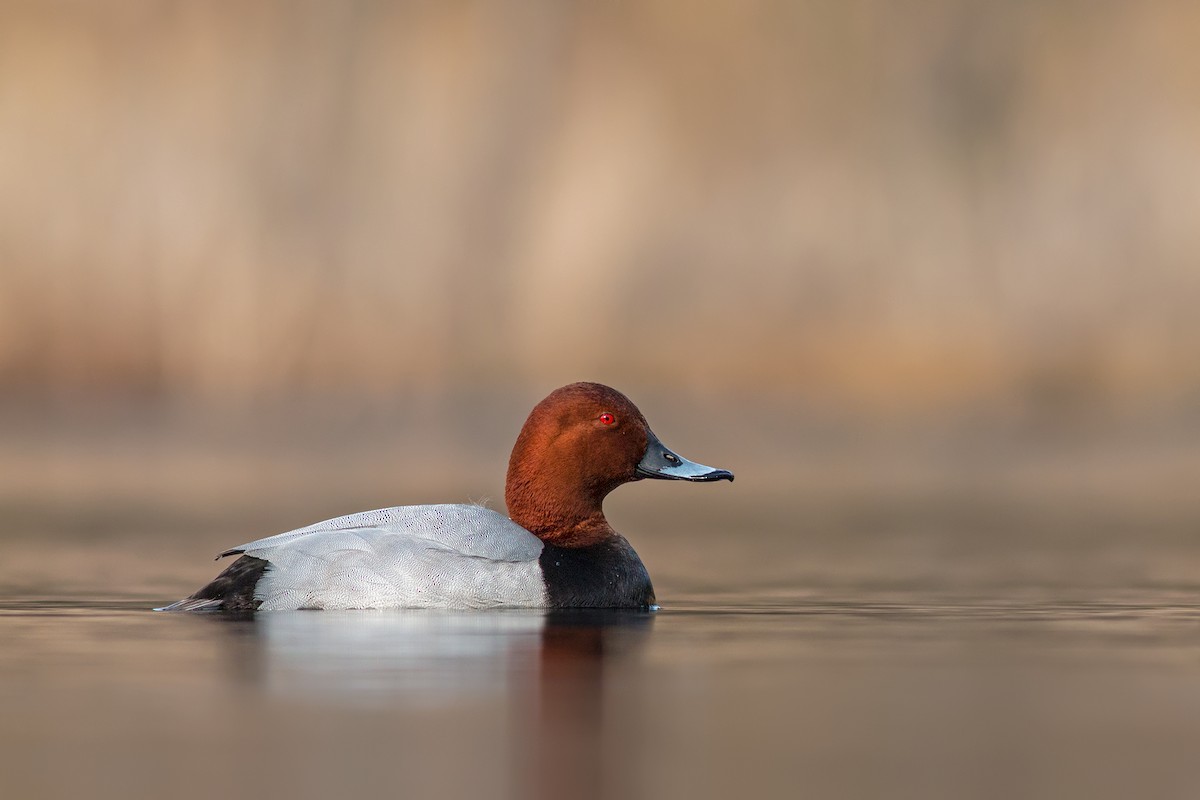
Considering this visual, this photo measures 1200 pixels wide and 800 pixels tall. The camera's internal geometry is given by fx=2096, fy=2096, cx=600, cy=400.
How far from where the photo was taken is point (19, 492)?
934 inches

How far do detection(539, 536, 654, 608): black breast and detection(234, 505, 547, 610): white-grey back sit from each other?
0.10 metres

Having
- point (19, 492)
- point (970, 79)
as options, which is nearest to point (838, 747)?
point (19, 492)

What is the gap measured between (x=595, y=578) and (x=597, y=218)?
140ft

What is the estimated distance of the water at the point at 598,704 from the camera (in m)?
6.39

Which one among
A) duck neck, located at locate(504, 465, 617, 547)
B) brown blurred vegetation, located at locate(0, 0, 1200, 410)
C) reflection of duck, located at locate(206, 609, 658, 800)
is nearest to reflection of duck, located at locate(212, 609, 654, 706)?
reflection of duck, located at locate(206, 609, 658, 800)

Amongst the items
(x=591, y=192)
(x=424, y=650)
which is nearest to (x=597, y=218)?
(x=591, y=192)

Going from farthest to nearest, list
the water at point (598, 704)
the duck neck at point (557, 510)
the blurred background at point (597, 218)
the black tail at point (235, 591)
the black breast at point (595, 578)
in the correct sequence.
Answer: the blurred background at point (597, 218)
the duck neck at point (557, 510)
the black breast at point (595, 578)
the black tail at point (235, 591)
the water at point (598, 704)

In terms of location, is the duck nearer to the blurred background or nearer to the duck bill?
the duck bill

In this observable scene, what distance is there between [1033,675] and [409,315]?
43388mm

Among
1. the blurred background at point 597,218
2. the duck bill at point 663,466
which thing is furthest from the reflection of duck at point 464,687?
the blurred background at point 597,218

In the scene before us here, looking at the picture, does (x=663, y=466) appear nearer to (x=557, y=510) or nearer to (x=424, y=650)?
(x=557, y=510)

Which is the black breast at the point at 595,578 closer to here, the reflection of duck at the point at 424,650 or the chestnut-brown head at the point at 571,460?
the reflection of duck at the point at 424,650

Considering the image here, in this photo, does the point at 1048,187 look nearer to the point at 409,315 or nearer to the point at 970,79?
the point at 970,79

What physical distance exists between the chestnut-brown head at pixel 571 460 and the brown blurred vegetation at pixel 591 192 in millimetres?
36520
